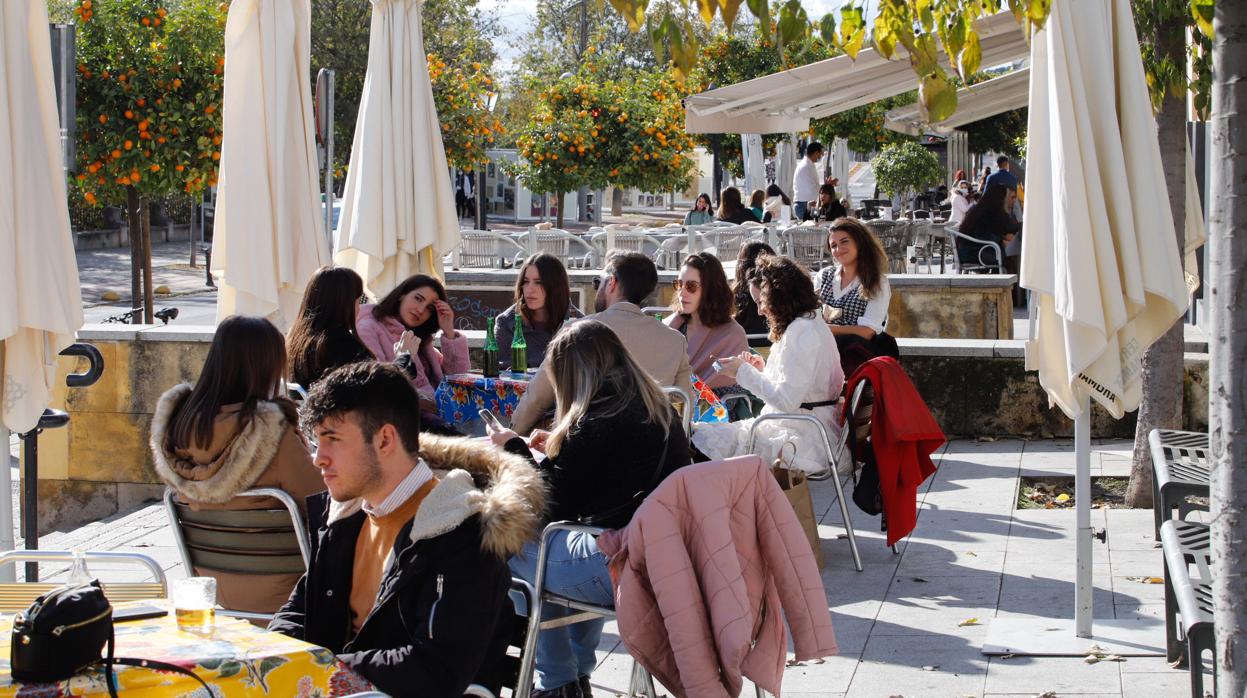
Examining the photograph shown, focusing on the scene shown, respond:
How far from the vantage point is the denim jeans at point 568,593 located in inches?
168

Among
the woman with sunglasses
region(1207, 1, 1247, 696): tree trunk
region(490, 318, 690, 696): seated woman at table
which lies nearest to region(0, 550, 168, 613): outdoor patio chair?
region(490, 318, 690, 696): seated woman at table

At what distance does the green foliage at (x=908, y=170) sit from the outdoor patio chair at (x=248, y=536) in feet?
96.3

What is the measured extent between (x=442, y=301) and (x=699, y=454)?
5.80ft

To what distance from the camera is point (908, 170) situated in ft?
106

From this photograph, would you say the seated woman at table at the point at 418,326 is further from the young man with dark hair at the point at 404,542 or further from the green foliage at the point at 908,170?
the green foliage at the point at 908,170

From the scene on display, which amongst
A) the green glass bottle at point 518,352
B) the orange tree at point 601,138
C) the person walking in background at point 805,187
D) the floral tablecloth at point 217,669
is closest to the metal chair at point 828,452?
the green glass bottle at point 518,352

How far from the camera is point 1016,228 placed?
1694 centimetres

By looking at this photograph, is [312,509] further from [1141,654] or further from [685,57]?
[1141,654]

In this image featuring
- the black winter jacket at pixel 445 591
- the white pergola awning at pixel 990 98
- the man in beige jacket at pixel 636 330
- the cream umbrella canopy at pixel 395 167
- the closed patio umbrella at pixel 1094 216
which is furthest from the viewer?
the white pergola awning at pixel 990 98

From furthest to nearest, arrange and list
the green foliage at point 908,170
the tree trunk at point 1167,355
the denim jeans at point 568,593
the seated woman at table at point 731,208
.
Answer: the green foliage at point 908,170, the seated woman at table at point 731,208, the tree trunk at point 1167,355, the denim jeans at point 568,593

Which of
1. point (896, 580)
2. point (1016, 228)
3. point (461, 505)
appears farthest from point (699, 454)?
point (1016, 228)

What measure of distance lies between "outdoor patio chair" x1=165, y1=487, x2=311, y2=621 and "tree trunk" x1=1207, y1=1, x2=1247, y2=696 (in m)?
2.60

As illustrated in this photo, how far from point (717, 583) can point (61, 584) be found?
176 cm

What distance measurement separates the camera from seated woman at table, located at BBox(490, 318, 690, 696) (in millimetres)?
4555
